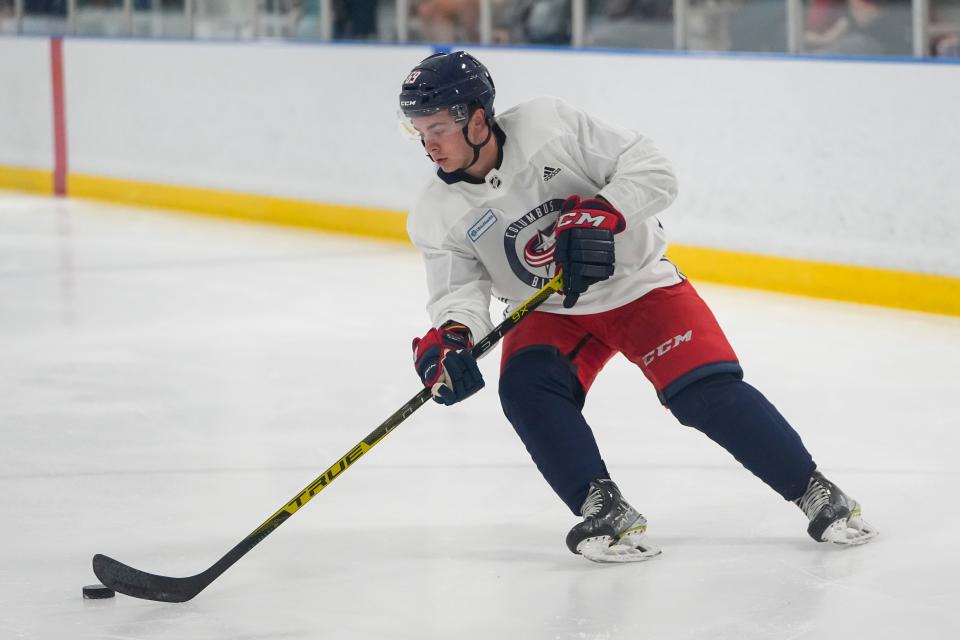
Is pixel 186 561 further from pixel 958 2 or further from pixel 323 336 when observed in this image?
pixel 958 2

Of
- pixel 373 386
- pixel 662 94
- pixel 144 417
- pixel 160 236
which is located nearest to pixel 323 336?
pixel 373 386

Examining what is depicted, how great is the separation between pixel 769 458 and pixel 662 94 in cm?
338

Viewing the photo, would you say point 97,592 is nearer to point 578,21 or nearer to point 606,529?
point 606,529

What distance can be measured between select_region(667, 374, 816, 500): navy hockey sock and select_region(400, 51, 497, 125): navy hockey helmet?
→ 23.1 inches

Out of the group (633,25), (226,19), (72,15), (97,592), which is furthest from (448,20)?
(97,592)

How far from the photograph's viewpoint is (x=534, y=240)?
269 cm

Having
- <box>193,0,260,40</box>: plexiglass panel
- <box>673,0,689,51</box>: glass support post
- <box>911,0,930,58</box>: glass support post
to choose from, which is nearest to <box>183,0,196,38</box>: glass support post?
<box>193,0,260,40</box>: plexiglass panel

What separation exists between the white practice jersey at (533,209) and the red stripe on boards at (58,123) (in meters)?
6.45

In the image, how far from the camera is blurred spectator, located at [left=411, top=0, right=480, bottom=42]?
289 inches

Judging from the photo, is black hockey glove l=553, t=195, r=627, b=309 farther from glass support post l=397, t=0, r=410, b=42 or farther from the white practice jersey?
glass support post l=397, t=0, r=410, b=42

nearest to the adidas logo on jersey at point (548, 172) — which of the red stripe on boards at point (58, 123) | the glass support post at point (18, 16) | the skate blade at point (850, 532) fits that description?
the skate blade at point (850, 532)

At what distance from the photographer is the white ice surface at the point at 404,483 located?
243 centimetres

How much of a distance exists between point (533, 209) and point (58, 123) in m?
6.64

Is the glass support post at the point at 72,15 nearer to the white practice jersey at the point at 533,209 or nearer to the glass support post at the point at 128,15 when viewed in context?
the glass support post at the point at 128,15
